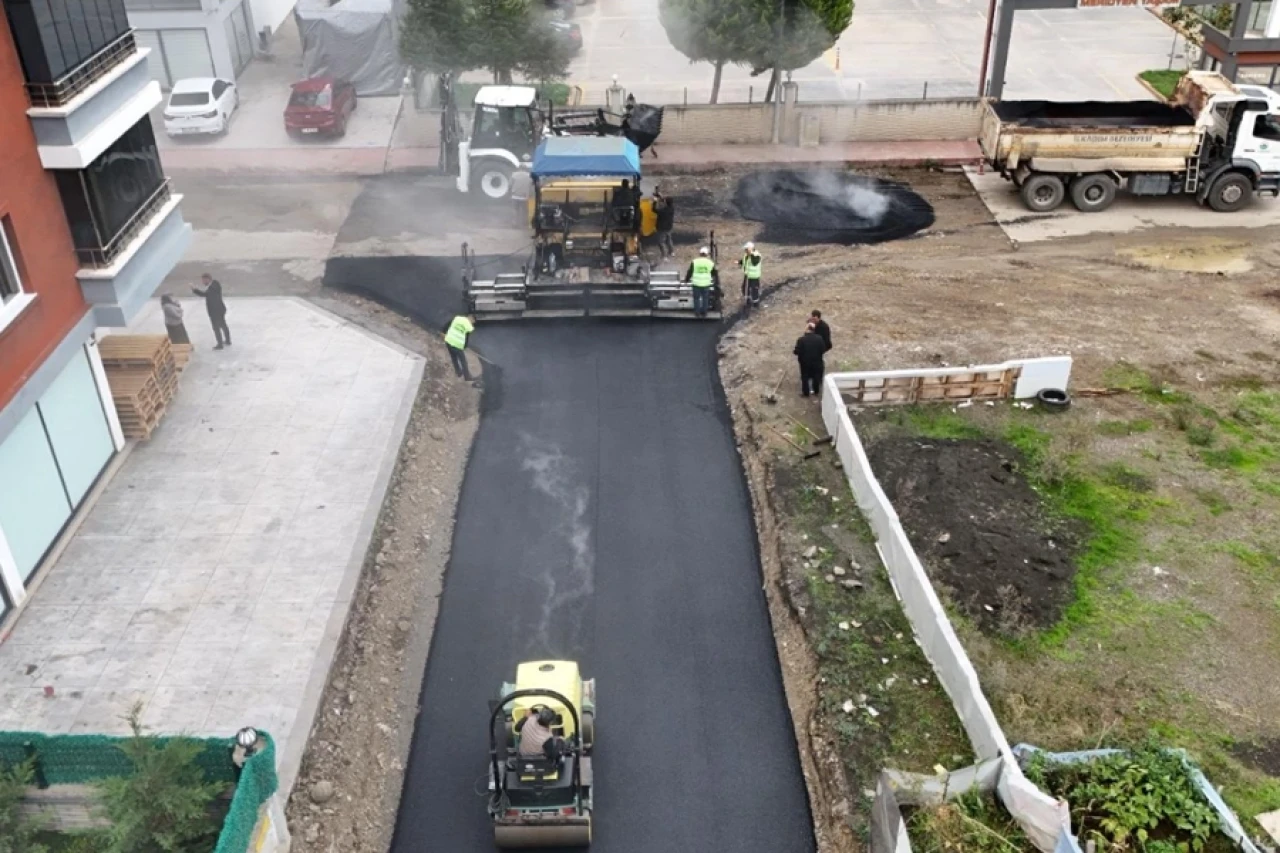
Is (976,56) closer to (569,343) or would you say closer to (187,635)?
(569,343)

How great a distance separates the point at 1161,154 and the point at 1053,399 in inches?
399

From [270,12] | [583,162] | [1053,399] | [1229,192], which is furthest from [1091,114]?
[270,12]

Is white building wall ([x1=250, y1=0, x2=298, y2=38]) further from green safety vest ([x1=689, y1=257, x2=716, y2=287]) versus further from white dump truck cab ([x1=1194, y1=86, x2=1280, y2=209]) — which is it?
white dump truck cab ([x1=1194, y1=86, x2=1280, y2=209])

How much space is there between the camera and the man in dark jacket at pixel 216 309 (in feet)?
63.6

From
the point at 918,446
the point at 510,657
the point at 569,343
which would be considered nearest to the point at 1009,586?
the point at 918,446

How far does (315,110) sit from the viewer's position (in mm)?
29750

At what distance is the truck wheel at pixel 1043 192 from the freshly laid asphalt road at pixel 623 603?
32.1 ft

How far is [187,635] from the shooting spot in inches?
539

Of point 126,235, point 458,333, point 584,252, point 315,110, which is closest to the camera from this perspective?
point 126,235

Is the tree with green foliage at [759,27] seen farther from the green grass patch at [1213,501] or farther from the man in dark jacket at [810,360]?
the green grass patch at [1213,501]

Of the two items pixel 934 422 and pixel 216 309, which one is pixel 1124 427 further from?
pixel 216 309

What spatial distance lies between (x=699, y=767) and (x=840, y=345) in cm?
984

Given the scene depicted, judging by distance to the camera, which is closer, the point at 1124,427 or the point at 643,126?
the point at 1124,427

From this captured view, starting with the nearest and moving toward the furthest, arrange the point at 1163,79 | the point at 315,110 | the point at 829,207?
1. the point at 829,207
2. the point at 315,110
3. the point at 1163,79
